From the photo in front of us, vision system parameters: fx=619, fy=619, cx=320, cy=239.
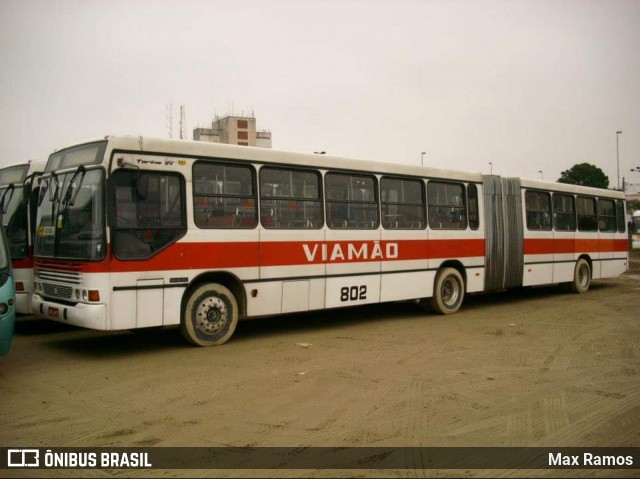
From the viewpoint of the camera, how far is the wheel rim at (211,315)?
368 inches

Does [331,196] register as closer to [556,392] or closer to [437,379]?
[437,379]

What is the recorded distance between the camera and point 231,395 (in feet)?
22.2

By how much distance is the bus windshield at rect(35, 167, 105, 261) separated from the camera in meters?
8.41

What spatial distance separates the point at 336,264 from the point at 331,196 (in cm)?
122

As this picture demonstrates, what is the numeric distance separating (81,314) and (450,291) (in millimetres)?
8168

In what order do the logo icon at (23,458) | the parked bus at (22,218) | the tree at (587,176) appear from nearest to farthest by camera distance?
1. the logo icon at (23,458)
2. the parked bus at (22,218)
3. the tree at (587,176)

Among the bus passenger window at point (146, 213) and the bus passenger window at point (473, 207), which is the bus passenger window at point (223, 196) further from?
the bus passenger window at point (473, 207)

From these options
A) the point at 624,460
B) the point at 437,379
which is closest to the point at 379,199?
the point at 437,379

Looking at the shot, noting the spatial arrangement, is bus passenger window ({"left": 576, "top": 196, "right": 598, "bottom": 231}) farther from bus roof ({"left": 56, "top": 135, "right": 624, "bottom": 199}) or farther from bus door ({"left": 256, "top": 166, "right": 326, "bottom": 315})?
bus door ({"left": 256, "top": 166, "right": 326, "bottom": 315})

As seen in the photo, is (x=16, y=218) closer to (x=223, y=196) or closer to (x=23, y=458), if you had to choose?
(x=223, y=196)

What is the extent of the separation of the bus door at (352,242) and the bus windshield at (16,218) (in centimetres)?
516

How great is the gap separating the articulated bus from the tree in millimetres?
76474

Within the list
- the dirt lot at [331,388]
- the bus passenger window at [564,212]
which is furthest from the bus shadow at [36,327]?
the bus passenger window at [564,212]

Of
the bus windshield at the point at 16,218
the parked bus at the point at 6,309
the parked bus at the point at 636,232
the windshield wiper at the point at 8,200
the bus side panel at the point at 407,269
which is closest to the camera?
the parked bus at the point at 6,309
